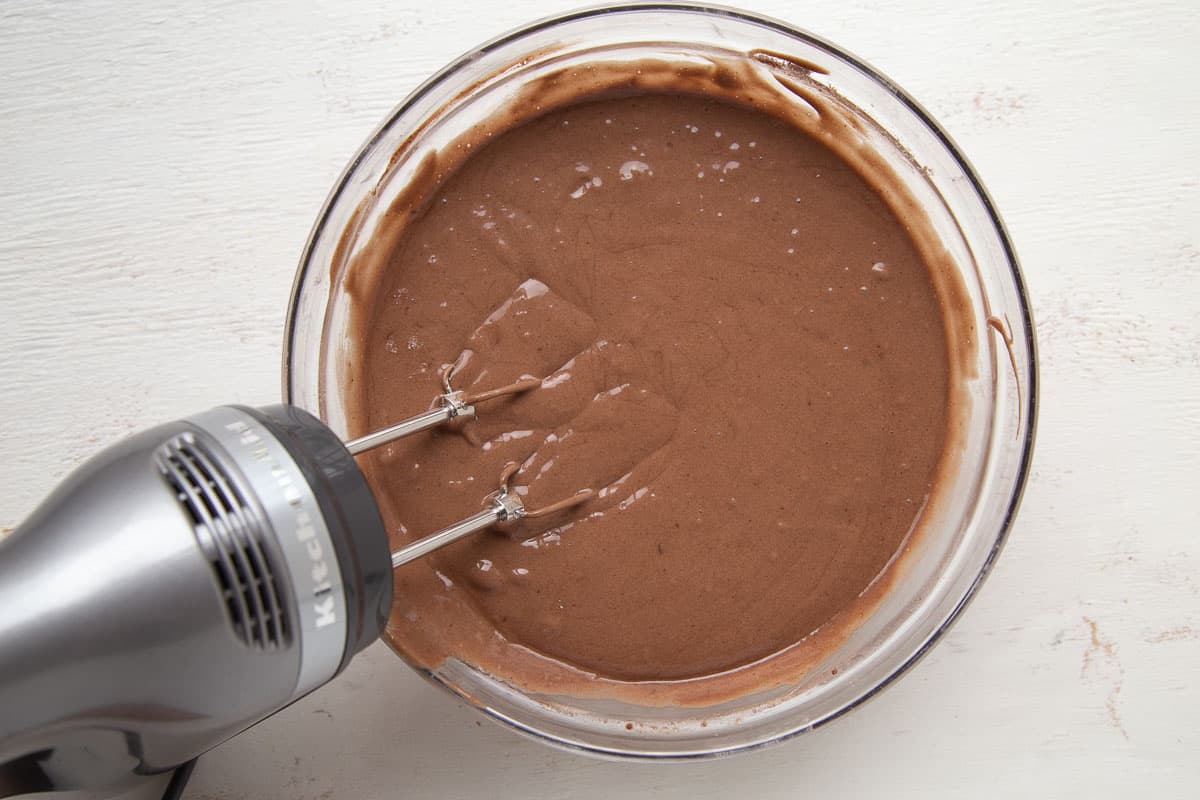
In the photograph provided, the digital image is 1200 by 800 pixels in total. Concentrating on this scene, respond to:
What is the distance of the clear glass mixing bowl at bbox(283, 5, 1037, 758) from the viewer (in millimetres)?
1336

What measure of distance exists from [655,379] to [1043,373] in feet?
2.15

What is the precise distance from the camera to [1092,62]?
145 centimetres

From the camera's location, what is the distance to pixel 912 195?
4.50ft

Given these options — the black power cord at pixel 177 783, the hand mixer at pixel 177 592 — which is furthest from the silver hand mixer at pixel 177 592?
the black power cord at pixel 177 783

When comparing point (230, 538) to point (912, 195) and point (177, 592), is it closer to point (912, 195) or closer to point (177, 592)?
point (177, 592)

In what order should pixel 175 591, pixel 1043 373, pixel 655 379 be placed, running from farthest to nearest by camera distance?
pixel 1043 373
pixel 655 379
pixel 175 591

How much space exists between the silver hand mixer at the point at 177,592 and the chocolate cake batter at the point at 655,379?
0.29 meters

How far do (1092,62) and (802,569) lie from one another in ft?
3.14

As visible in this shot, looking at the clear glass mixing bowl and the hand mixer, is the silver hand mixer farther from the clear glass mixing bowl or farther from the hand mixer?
the clear glass mixing bowl

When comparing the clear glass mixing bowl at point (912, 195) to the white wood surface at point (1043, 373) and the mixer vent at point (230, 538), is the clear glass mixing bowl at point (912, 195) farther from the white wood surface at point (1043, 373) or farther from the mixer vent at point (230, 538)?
the mixer vent at point (230, 538)

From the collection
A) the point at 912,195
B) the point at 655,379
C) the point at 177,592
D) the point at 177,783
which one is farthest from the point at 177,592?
the point at 912,195

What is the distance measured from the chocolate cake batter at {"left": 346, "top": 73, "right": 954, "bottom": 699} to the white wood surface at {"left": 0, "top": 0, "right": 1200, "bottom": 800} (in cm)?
22

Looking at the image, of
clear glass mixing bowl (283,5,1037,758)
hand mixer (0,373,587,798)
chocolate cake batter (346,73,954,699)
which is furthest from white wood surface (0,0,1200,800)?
hand mixer (0,373,587,798)

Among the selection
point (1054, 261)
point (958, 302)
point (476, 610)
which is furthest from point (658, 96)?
point (476, 610)
